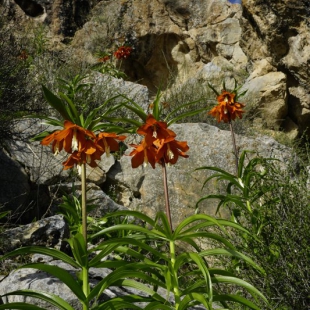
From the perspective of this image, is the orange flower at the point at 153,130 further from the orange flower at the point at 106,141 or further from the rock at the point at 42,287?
the rock at the point at 42,287

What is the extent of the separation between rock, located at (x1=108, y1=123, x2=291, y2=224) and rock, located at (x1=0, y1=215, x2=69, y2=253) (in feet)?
5.35

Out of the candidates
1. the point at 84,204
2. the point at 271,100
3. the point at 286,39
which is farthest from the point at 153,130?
the point at 271,100

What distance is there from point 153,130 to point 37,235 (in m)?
1.64

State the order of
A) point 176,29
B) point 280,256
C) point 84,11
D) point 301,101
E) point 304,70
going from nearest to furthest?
point 280,256, point 304,70, point 301,101, point 176,29, point 84,11

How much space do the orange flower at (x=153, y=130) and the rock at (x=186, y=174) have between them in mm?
2920


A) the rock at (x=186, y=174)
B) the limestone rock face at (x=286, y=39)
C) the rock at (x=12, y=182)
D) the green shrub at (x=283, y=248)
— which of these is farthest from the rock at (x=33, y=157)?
the limestone rock face at (x=286, y=39)

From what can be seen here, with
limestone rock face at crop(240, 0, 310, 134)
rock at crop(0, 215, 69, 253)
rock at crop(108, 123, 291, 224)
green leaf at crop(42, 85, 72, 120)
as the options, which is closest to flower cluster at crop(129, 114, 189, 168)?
green leaf at crop(42, 85, 72, 120)

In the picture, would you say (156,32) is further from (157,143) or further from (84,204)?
(84,204)

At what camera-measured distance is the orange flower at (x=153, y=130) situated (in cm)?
182

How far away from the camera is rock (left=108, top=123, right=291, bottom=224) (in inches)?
191

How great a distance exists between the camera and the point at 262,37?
321 inches

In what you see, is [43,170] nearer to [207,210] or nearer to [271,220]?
[207,210]

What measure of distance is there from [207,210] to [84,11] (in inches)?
370

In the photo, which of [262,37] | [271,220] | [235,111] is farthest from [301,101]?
[271,220]
